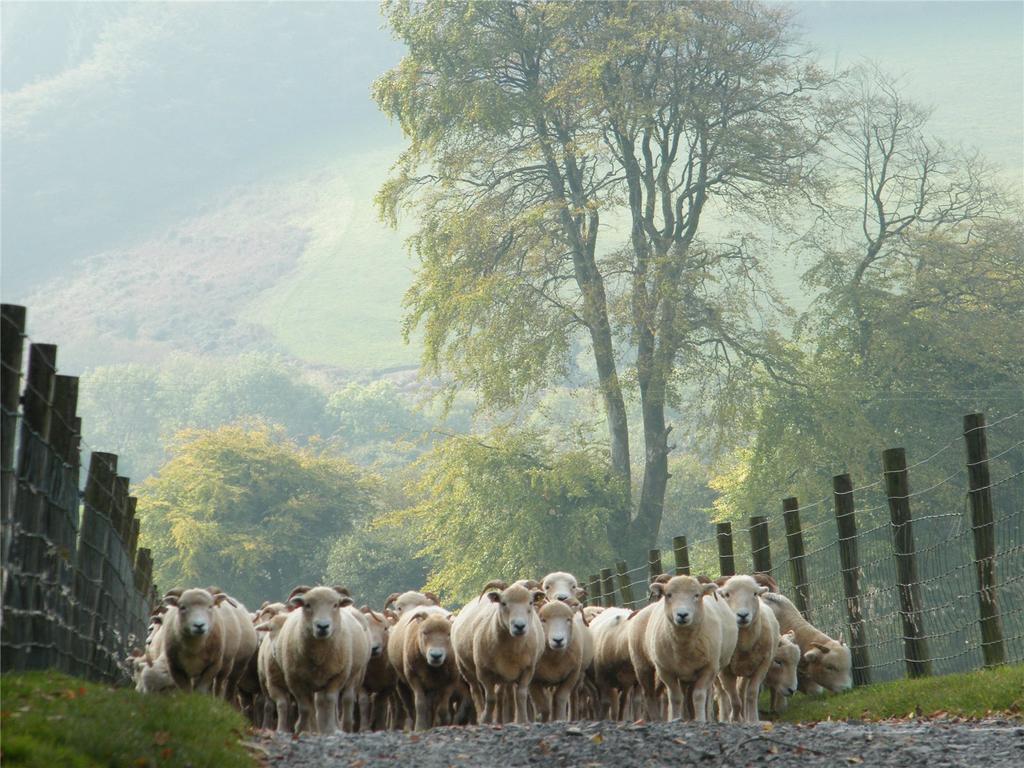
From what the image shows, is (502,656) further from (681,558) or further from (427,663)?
(681,558)

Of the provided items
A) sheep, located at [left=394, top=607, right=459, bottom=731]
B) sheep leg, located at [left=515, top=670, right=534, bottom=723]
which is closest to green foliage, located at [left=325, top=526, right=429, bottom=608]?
sheep, located at [left=394, top=607, right=459, bottom=731]

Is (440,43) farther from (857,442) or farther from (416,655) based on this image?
(416,655)

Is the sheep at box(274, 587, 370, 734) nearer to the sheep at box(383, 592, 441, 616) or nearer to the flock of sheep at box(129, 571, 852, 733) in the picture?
the flock of sheep at box(129, 571, 852, 733)

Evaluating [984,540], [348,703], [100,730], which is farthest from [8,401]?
[984,540]

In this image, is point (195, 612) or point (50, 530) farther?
point (195, 612)

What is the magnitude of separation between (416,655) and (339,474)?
67.2m

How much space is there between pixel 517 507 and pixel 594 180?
10.8m

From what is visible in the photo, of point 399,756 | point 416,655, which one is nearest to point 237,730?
point 399,756

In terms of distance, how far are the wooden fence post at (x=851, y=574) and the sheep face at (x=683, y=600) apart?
2527 millimetres

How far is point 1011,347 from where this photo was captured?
36.1 m

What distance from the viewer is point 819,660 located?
14.8m

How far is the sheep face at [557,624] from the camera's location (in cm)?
1326

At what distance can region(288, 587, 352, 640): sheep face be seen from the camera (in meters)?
12.8

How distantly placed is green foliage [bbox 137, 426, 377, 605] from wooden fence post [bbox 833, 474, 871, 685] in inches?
2195
